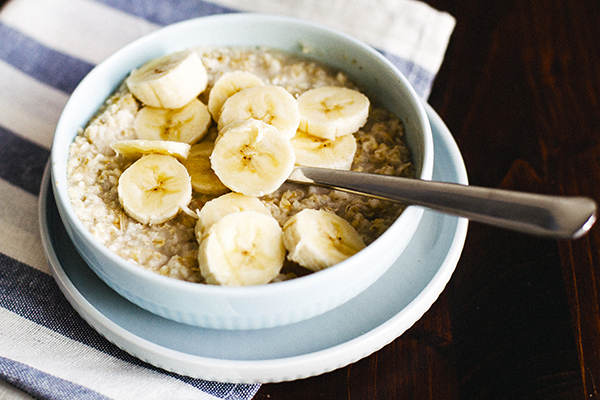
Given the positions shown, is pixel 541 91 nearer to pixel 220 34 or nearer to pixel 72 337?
pixel 220 34

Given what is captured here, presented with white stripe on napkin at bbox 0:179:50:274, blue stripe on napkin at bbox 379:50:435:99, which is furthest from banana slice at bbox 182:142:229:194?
blue stripe on napkin at bbox 379:50:435:99

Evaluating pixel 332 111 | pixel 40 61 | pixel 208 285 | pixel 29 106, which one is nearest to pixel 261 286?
pixel 208 285

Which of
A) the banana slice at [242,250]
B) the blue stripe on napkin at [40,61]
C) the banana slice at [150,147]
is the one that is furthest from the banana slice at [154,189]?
the blue stripe on napkin at [40,61]

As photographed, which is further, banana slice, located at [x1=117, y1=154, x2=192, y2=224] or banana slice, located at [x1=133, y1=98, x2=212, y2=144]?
banana slice, located at [x1=133, y1=98, x2=212, y2=144]

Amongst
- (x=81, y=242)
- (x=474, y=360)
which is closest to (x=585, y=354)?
(x=474, y=360)

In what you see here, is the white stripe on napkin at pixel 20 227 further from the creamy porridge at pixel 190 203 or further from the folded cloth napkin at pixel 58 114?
the creamy porridge at pixel 190 203

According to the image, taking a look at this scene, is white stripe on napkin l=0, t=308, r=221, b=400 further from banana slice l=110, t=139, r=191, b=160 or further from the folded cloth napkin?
banana slice l=110, t=139, r=191, b=160
